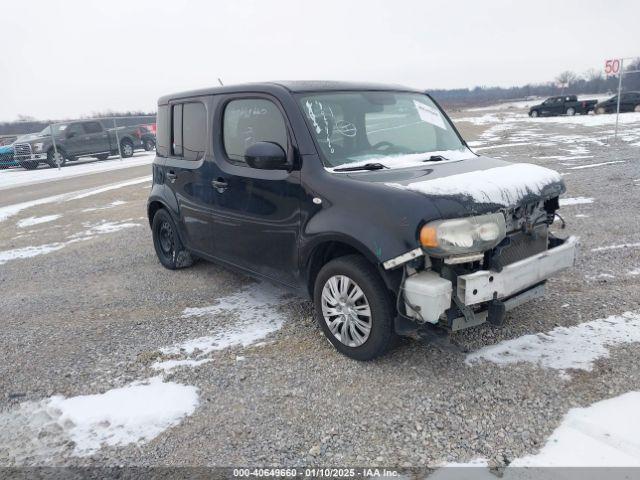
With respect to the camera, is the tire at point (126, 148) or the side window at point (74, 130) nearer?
the side window at point (74, 130)

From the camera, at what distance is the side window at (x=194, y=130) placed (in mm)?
4881

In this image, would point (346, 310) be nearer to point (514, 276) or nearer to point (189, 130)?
point (514, 276)

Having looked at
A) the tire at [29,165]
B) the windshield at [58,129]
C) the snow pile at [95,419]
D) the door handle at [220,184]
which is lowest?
the snow pile at [95,419]

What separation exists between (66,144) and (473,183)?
21.6 metres

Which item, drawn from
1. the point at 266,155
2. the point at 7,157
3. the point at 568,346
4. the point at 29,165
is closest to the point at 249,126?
the point at 266,155

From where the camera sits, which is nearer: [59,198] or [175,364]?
[175,364]

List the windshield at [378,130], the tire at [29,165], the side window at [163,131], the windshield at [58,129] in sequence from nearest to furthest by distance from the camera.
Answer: the windshield at [378,130]
the side window at [163,131]
the tire at [29,165]
the windshield at [58,129]

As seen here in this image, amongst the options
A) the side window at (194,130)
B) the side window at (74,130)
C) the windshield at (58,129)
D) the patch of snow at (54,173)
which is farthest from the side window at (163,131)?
the side window at (74,130)

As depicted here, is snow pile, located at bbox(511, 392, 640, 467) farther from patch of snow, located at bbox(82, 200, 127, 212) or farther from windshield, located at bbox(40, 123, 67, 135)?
windshield, located at bbox(40, 123, 67, 135)

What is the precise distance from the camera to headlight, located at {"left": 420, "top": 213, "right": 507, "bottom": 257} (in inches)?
119

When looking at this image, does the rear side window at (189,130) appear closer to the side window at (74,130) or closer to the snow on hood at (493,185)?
the snow on hood at (493,185)

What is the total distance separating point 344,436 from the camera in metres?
2.87

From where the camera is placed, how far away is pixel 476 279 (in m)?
3.08

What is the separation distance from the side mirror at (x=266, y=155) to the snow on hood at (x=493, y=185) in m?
0.92
